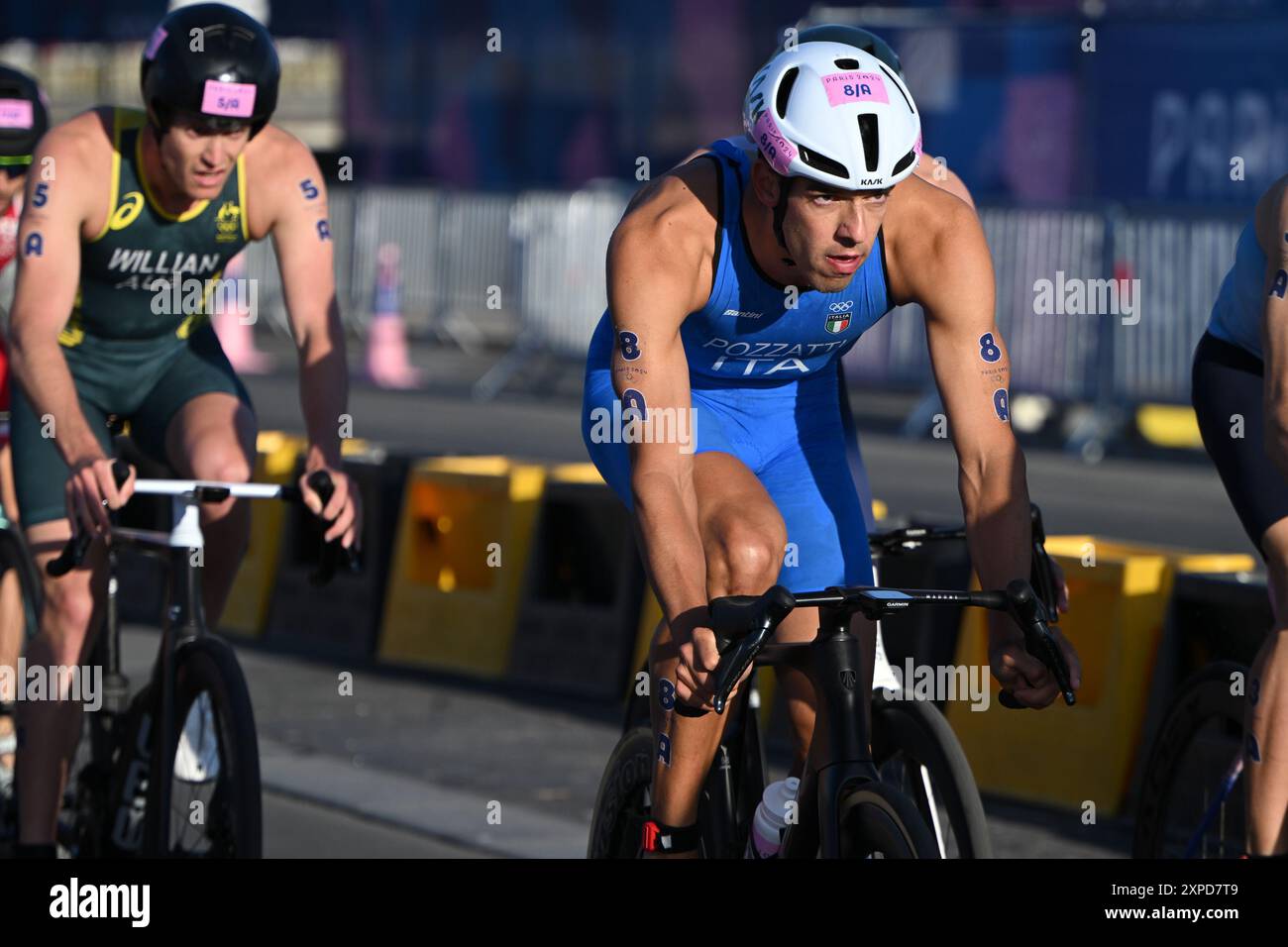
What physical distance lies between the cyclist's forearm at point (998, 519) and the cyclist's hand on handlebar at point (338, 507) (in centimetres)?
166

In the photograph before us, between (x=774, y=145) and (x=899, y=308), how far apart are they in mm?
13287

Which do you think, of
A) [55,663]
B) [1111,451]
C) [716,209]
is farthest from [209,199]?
[1111,451]

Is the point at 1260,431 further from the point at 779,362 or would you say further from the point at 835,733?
the point at 835,733

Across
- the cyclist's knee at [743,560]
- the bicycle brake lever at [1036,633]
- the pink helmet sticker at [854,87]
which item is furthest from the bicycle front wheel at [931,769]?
the pink helmet sticker at [854,87]

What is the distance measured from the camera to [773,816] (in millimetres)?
4586

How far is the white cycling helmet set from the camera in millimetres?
4195

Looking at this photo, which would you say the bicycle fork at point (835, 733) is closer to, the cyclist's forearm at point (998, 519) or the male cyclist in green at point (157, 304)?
the cyclist's forearm at point (998, 519)

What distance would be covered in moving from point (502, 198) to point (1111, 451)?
762 cm

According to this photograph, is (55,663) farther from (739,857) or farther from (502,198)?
(502,198)

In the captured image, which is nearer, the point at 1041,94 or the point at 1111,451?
the point at 1111,451

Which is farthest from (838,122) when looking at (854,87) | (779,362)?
(779,362)

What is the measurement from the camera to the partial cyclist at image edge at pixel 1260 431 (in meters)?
4.52

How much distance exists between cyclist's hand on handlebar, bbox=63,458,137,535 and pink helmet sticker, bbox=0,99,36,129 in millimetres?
2088
